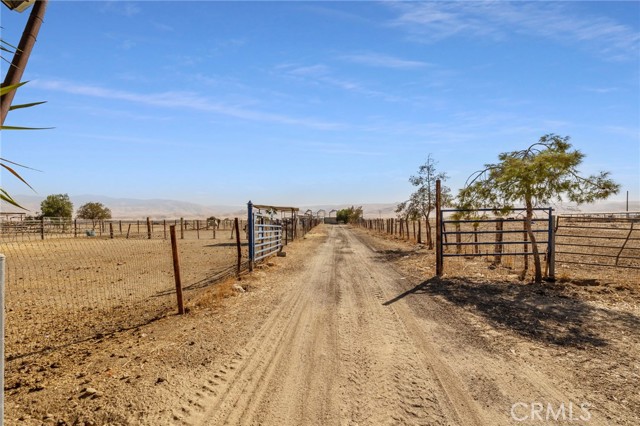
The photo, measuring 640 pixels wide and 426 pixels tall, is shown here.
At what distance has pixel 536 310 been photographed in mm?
6848

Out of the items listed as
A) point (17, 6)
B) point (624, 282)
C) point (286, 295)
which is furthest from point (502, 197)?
point (17, 6)

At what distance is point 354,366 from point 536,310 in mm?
4243

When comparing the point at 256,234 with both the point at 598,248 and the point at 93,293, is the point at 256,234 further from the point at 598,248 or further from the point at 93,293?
the point at 598,248

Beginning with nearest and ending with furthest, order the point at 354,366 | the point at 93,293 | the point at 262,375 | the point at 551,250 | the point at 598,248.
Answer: the point at 262,375
the point at 354,366
the point at 93,293
the point at 551,250
the point at 598,248

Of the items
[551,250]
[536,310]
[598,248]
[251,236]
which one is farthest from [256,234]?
[598,248]

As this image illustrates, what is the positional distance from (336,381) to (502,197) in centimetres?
752

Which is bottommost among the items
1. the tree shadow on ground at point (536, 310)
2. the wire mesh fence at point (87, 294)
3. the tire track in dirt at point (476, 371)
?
the wire mesh fence at point (87, 294)

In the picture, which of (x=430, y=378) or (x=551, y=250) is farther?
(x=551, y=250)

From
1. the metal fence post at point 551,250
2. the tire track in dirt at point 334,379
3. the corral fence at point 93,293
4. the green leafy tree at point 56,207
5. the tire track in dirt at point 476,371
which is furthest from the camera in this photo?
the green leafy tree at point 56,207

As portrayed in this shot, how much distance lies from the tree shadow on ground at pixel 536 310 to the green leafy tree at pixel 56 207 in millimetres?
60967

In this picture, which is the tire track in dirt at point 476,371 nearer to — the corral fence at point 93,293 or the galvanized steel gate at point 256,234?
the corral fence at point 93,293

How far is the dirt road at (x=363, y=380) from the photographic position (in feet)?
11.0

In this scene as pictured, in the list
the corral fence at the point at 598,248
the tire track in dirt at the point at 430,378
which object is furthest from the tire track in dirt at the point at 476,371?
the corral fence at the point at 598,248

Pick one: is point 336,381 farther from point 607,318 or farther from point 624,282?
point 624,282
